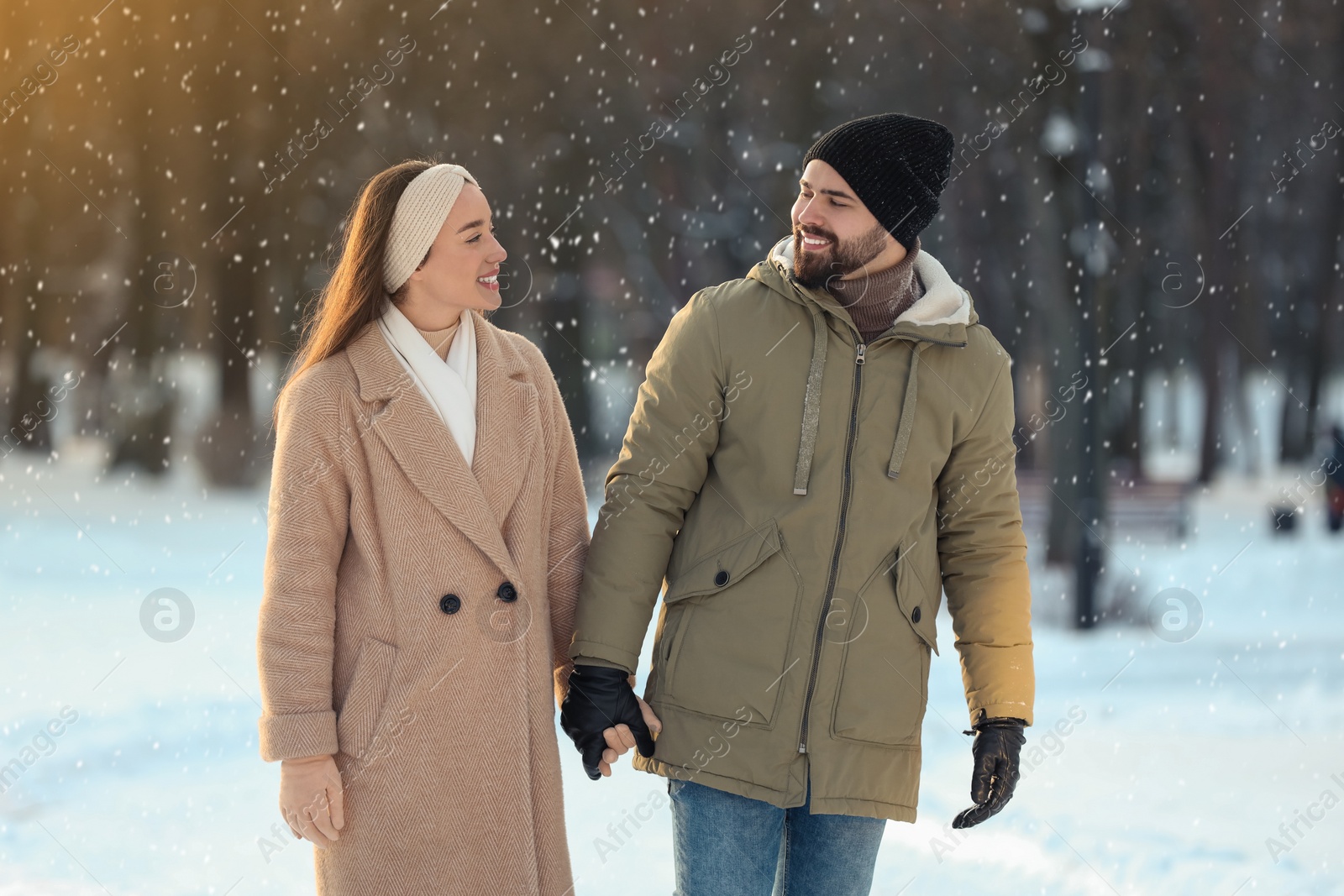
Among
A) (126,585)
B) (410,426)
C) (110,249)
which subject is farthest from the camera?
(110,249)

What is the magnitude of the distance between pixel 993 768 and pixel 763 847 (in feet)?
1.71

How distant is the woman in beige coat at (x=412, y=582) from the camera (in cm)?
228

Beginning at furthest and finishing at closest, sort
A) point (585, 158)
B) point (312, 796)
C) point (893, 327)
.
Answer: point (585, 158), point (893, 327), point (312, 796)

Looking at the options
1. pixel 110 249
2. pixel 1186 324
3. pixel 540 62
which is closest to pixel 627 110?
pixel 540 62

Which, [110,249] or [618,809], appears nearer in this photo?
[618,809]

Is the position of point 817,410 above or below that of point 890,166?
below

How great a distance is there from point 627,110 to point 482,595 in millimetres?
9563

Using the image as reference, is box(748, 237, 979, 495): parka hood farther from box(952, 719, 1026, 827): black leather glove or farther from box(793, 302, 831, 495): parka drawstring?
box(952, 719, 1026, 827): black leather glove

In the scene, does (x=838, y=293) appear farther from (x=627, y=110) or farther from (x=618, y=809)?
(x=627, y=110)

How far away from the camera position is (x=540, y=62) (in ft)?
36.7

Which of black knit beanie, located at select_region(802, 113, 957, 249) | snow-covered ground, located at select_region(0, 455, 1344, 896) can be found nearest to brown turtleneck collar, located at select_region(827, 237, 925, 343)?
black knit beanie, located at select_region(802, 113, 957, 249)

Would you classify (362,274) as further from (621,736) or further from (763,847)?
(763,847)

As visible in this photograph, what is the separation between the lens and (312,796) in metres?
2.28

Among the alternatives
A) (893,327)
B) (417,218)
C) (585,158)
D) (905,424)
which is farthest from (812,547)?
(585,158)
